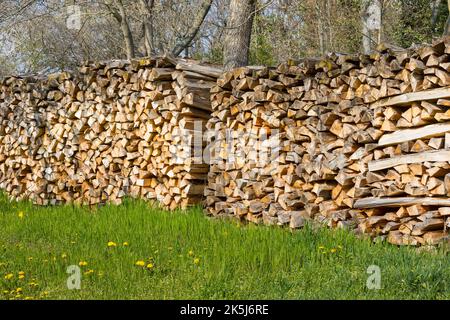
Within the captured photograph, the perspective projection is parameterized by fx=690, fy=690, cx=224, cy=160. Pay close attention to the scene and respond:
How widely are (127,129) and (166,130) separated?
2.30 ft

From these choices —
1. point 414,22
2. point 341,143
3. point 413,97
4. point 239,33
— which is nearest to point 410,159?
point 413,97

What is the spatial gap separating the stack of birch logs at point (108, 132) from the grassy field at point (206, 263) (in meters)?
1.13

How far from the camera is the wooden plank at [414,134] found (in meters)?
5.96

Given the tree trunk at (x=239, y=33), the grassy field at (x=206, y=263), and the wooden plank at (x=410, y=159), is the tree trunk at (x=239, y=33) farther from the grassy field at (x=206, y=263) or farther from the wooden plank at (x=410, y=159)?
the wooden plank at (x=410, y=159)

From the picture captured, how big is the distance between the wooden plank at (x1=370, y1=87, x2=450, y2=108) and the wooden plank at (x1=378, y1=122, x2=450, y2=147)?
0.81 feet

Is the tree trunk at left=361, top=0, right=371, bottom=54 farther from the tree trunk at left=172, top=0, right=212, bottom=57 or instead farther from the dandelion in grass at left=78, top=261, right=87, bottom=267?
the dandelion in grass at left=78, top=261, right=87, bottom=267

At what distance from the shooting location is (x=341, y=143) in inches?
Result: 268

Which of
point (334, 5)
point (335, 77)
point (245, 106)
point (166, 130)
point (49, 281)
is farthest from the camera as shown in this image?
point (334, 5)

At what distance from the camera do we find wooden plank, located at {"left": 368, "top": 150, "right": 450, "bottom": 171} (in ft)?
19.4

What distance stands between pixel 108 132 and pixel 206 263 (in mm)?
3997

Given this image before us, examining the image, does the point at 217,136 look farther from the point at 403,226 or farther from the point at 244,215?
the point at 403,226

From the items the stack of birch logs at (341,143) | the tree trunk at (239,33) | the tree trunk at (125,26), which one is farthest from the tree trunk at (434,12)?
the stack of birch logs at (341,143)
